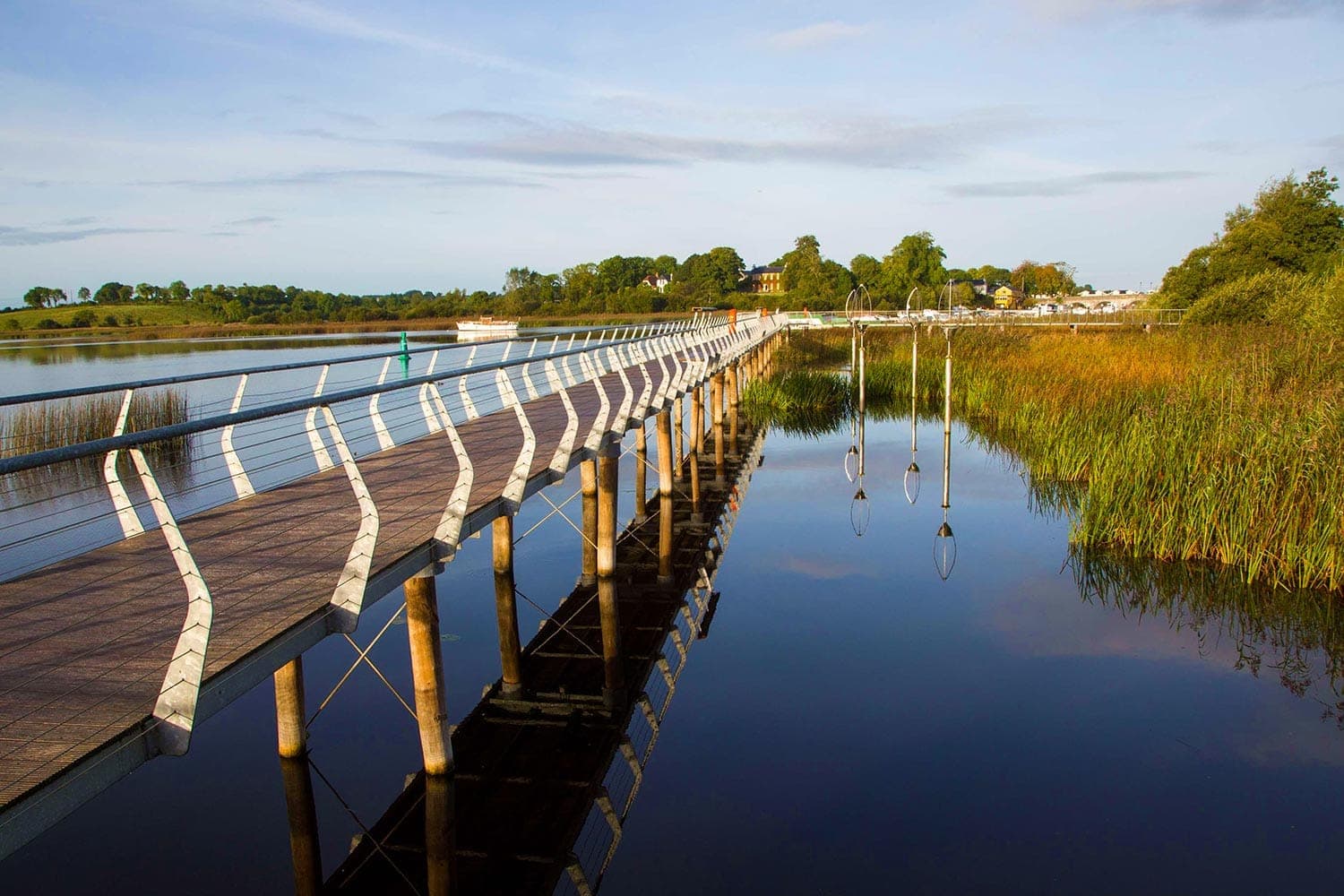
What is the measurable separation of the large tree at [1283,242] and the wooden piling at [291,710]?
46095mm

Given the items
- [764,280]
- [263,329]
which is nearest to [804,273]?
[764,280]

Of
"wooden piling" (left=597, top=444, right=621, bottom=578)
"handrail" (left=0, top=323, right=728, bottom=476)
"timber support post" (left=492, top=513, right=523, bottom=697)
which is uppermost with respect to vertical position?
"handrail" (left=0, top=323, right=728, bottom=476)

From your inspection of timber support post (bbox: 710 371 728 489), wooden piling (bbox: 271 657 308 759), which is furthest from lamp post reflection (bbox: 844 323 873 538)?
wooden piling (bbox: 271 657 308 759)

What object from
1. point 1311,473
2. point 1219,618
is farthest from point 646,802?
point 1311,473

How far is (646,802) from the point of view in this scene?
639 centimetres

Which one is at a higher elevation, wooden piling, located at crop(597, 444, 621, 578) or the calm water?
wooden piling, located at crop(597, 444, 621, 578)

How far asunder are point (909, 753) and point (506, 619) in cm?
322

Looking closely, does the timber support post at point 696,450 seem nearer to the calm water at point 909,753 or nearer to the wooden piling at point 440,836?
the calm water at point 909,753

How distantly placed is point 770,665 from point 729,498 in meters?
6.61

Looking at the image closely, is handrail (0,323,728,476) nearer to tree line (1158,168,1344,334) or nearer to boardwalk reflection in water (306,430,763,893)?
boardwalk reflection in water (306,430,763,893)

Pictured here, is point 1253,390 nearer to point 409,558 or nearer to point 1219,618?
point 1219,618

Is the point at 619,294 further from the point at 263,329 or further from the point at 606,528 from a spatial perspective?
the point at 606,528

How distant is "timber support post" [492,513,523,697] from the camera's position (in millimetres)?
7723

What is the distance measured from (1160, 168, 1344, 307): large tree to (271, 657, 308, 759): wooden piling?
4609cm
